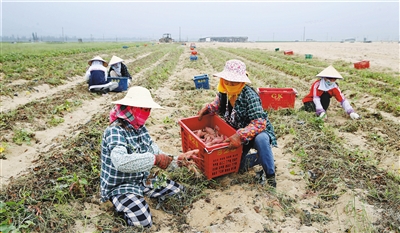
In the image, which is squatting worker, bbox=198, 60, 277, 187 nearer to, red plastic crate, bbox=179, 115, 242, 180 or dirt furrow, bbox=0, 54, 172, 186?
red plastic crate, bbox=179, 115, 242, 180

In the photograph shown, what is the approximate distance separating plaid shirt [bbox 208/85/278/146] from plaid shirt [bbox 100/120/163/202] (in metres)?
1.10

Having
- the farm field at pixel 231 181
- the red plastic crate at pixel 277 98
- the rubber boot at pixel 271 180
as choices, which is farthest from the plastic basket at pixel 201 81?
the rubber boot at pixel 271 180

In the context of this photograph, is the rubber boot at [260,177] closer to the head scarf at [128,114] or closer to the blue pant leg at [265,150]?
the blue pant leg at [265,150]

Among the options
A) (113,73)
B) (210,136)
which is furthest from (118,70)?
(210,136)

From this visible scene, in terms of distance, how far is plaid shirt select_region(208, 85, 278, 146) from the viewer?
2.89 m

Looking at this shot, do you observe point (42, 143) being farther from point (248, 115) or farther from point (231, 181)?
point (248, 115)

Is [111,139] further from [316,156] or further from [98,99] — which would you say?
[98,99]

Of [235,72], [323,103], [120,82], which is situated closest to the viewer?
[235,72]

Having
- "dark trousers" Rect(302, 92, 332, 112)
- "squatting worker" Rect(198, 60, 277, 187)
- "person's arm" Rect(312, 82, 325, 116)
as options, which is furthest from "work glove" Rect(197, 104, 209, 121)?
"dark trousers" Rect(302, 92, 332, 112)

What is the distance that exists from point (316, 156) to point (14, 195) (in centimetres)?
371

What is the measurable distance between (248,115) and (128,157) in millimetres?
1490

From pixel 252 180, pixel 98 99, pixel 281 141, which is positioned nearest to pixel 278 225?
pixel 252 180

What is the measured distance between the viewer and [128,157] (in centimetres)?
223

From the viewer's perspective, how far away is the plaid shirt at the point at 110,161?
2.31 m
